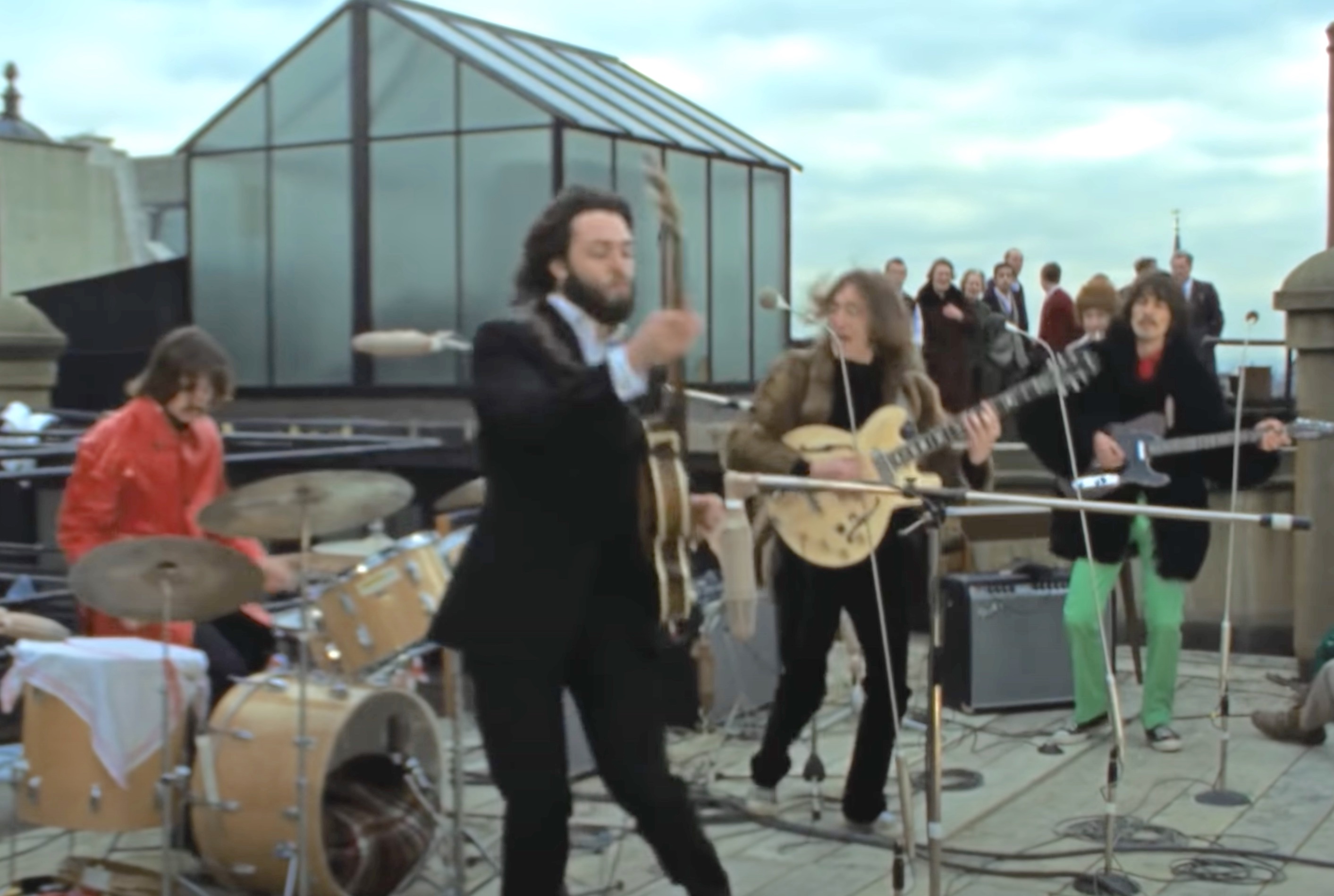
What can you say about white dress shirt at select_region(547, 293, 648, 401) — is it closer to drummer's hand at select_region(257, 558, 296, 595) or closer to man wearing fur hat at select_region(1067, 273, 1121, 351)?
drummer's hand at select_region(257, 558, 296, 595)

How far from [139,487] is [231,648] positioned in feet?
2.03

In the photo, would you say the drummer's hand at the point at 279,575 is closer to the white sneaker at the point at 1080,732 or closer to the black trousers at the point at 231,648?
the black trousers at the point at 231,648

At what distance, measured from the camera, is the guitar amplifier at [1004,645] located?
297 inches

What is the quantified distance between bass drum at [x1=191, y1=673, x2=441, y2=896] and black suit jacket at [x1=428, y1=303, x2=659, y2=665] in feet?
4.02

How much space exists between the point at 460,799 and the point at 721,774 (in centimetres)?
170

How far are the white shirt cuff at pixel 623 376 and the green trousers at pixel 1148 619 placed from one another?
3626mm

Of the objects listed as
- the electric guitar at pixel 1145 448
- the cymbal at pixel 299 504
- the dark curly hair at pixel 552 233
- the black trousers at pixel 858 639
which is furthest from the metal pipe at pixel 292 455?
the electric guitar at pixel 1145 448

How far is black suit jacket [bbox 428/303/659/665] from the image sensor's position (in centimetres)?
357

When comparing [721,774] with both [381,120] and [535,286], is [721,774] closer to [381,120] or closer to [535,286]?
[535,286]

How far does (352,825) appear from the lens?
16.0ft

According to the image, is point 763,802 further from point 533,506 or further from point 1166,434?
point 533,506

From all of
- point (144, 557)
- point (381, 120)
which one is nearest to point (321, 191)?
point (381, 120)

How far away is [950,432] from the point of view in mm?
5242

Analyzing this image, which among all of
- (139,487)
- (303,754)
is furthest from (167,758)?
(139,487)
